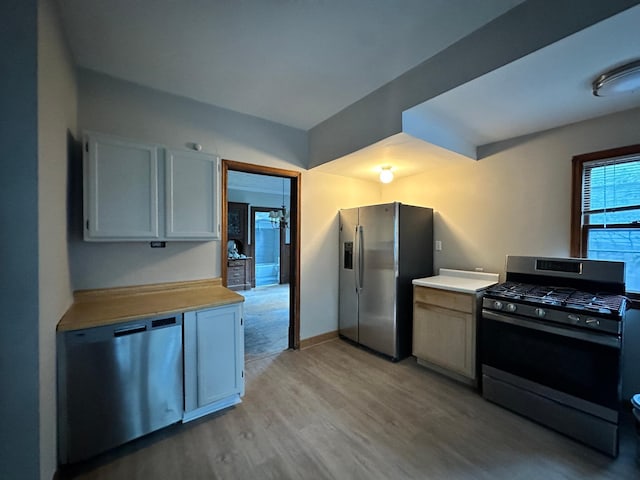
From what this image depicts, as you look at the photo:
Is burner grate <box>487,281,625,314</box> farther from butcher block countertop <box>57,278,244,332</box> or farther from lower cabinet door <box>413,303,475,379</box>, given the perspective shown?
butcher block countertop <box>57,278,244,332</box>

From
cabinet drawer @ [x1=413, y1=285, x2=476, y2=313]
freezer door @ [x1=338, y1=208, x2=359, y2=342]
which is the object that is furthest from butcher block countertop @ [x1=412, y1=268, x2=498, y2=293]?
freezer door @ [x1=338, y1=208, x2=359, y2=342]

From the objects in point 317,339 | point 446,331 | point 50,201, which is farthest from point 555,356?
point 50,201

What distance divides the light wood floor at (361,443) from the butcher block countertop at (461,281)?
92 centimetres

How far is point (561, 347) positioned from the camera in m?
1.84

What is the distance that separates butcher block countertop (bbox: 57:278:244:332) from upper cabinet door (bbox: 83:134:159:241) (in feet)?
1.63

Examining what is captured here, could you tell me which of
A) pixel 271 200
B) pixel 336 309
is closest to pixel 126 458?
pixel 336 309

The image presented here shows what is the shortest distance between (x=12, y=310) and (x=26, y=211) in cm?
44

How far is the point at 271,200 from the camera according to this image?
24.2ft

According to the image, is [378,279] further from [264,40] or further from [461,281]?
[264,40]

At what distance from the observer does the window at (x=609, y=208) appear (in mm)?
2066

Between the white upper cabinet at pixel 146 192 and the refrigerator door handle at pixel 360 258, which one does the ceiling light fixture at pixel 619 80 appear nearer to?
the refrigerator door handle at pixel 360 258

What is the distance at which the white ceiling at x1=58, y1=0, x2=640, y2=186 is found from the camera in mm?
1479

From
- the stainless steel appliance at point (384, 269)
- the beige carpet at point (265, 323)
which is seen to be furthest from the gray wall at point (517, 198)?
the beige carpet at point (265, 323)

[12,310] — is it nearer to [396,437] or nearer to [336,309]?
[396,437]
